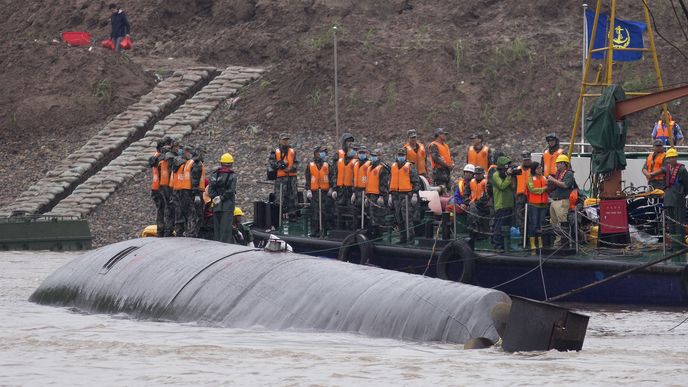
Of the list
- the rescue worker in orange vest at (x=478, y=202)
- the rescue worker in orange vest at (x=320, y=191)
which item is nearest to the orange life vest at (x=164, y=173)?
the rescue worker in orange vest at (x=320, y=191)

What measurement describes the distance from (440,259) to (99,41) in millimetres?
28768

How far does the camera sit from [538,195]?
79.5 ft

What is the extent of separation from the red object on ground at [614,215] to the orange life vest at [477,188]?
7.88 feet

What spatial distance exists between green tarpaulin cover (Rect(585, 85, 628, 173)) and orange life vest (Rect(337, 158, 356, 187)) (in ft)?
16.9

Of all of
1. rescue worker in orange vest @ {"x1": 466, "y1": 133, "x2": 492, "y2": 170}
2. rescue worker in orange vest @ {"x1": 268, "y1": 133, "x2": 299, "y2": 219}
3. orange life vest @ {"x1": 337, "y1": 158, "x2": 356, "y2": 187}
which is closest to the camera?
rescue worker in orange vest @ {"x1": 466, "y1": 133, "x2": 492, "y2": 170}

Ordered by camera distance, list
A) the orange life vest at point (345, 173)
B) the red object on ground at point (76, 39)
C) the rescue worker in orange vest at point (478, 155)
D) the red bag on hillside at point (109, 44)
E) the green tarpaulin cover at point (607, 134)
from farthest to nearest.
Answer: the red bag on hillside at point (109, 44) < the red object on ground at point (76, 39) < the orange life vest at point (345, 173) < the rescue worker in orange vest at point (478, 155) < the green tarpaulin cover at point (607, 134)

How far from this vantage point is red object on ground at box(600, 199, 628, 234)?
78.3 ft

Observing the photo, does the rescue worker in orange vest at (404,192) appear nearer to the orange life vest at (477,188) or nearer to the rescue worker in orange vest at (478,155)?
the orange life vest at (477,188)

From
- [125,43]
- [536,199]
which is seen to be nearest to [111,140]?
[125,43]

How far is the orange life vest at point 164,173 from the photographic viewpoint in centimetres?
3005

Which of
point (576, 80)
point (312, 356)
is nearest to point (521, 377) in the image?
point (312, 356)

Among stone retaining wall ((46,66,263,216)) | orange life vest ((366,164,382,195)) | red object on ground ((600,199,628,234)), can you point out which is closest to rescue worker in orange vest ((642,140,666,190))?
red object on ground ((600,199,628,234))

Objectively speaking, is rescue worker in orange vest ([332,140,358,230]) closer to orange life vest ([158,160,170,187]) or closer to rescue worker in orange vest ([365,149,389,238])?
rescue worker in orange vest ([365,149,389,238])

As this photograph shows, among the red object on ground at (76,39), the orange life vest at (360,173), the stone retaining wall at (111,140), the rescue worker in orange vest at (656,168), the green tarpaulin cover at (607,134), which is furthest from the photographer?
the red object on ground at (76,39)
